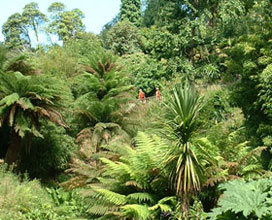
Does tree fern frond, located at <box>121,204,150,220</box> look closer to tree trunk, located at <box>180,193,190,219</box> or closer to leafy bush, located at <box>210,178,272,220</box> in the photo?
tree trunk, located at <box>180,193,190,219</box>

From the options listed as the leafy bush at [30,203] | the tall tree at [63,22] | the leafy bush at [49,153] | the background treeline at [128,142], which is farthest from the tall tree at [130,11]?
the leafy bush at [30,203]

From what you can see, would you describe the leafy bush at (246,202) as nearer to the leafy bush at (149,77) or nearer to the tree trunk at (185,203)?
the tree trunk at (185,203)

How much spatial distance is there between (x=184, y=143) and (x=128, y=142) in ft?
13.3

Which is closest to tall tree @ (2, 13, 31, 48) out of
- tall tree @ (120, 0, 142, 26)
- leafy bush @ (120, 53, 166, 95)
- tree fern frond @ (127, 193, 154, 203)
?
tall tree @ (120, 0, 142, 26)

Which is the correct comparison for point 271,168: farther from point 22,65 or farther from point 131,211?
point 22,65

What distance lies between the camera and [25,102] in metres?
7.79

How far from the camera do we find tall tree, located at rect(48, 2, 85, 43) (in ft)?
120

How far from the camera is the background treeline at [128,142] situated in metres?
4.95

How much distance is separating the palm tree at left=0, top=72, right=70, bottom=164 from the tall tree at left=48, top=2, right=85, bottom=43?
2860 cm

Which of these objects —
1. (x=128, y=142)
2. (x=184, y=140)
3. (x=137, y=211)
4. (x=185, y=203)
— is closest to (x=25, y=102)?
(x=128, y=142)

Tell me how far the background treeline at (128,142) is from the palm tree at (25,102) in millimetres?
24

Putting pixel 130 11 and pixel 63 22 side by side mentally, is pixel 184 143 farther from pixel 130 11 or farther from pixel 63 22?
pixel 63 22

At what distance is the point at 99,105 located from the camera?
9.49 metres

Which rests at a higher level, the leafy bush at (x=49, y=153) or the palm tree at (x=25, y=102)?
the palm tree at (x=25, y=102)
